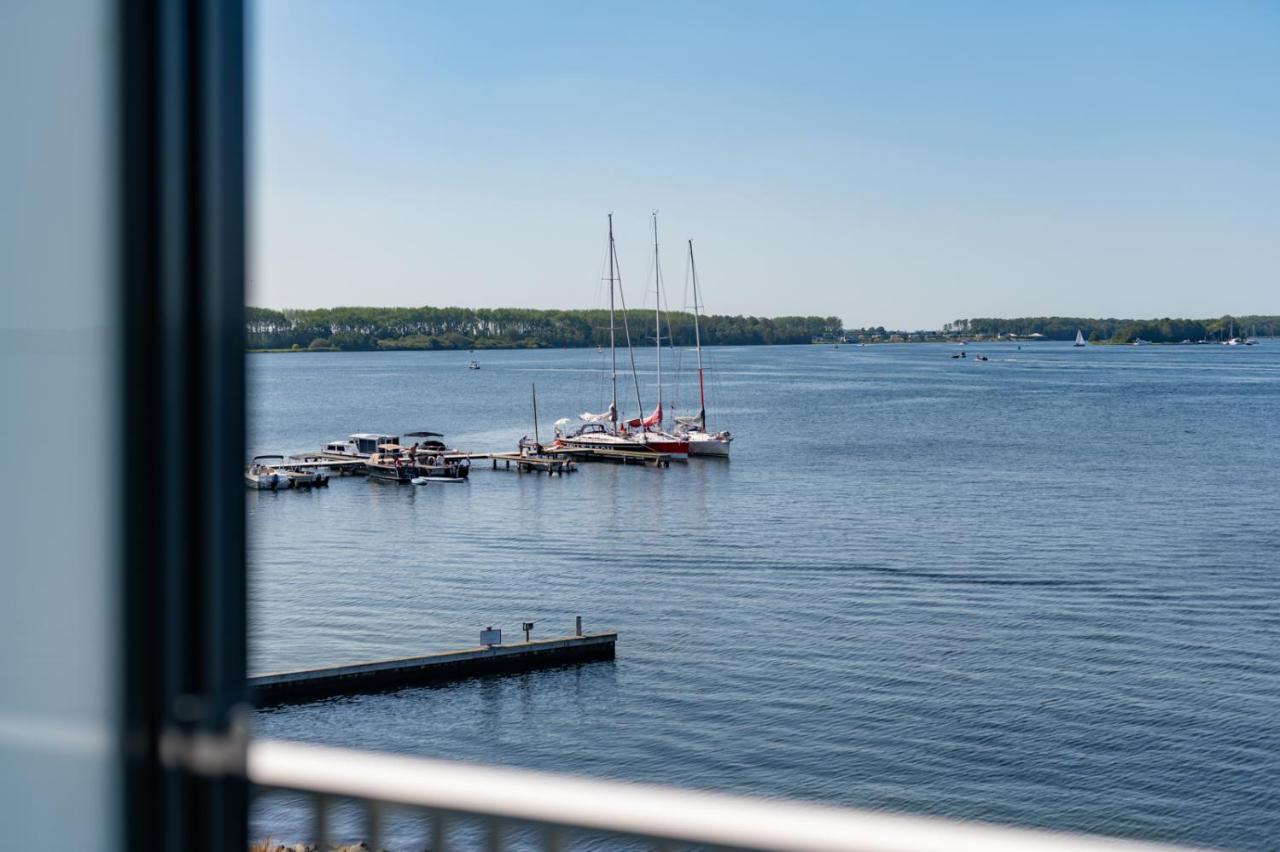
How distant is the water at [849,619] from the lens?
1642cm

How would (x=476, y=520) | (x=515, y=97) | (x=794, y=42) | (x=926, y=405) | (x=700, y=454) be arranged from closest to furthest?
(x=476, y=520), (x=700, y=454), (x=794, y=42), (x=926, y=405), (x=515, y=97)

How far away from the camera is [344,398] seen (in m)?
85.4

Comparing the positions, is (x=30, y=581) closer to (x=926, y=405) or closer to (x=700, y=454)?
(x=700, y=454)

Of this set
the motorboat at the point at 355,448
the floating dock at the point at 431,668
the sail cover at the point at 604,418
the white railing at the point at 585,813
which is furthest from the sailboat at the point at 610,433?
the white railing at the point at 585,813

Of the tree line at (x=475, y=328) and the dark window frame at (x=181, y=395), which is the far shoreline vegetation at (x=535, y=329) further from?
the dark window frame at (x=181, y=395)

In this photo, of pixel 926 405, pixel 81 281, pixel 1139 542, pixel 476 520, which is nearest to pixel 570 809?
pixel 81 281

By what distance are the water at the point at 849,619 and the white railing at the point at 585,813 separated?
188 millimetres

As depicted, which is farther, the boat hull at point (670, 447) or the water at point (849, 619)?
the boat hull at point (670, 447)

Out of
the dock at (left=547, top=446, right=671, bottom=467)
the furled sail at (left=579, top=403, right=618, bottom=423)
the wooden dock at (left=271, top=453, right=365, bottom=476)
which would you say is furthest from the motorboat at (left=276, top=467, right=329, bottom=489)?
A: the furled sail at (left=579, top=403, right=618, bottom=423)

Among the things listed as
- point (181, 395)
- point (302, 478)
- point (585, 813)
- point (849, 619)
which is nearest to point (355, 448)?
point (302, 478)

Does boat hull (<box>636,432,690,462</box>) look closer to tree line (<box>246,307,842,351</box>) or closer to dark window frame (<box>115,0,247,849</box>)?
dark window frame (<box>115,0,247,849</box>)

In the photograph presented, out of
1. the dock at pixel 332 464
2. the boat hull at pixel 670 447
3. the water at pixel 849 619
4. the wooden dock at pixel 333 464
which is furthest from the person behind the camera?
the boat hull at pixel 670 447

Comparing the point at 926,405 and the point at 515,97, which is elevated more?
the point at 515,97

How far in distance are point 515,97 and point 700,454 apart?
4390 centimetres
